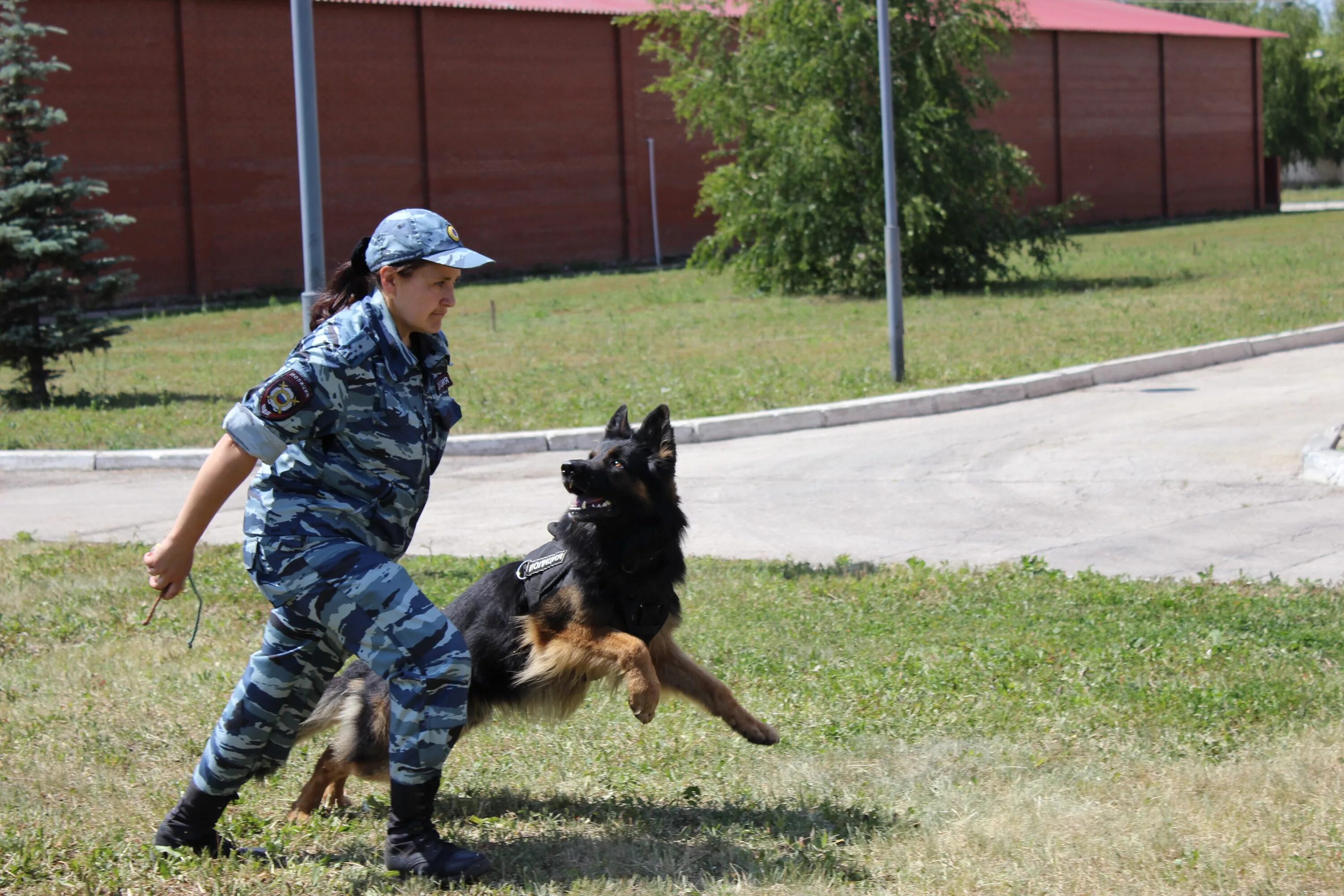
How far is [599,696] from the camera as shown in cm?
591

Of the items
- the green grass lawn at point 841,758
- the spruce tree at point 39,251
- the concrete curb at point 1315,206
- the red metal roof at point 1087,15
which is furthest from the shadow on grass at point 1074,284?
the concrete curb at point 1315,206

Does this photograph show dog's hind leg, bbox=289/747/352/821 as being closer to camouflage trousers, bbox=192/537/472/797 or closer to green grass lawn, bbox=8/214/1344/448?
camouflage trousers, bbox=192/537/472/797

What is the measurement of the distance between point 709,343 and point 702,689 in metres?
14.4

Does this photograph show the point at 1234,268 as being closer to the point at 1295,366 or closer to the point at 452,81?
the point at 1295,366

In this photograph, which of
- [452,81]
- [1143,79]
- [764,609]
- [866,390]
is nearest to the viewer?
[764,609]

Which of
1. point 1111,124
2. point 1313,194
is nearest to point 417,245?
point 1111,124

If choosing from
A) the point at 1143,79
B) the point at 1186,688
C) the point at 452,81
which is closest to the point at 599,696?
the point at 1186,688

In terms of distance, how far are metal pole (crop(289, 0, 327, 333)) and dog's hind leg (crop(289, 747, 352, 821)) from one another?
4850 millimetres

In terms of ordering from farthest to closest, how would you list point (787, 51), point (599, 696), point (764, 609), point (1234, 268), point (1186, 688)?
point (1234, 268) < point (787, 51) < point (764, 609) < point (599, 696) < point (1186, 688)

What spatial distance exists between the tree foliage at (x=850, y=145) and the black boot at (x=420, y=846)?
20.4 m

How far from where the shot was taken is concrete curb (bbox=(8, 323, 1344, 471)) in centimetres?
1252

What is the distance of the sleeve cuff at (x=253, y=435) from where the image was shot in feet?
11.6

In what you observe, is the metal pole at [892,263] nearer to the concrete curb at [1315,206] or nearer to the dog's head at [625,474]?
the dog's head at [625,474]

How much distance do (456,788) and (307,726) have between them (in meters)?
0.68
